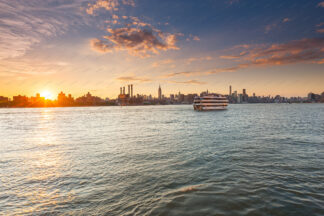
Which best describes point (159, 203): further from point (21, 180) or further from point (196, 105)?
point (196, 105)

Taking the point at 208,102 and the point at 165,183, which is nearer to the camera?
the point at 165,183

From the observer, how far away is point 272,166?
523 inches

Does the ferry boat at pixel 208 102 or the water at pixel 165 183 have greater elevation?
the ferry boat at pixel 208 102

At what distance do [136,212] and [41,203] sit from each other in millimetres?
4991

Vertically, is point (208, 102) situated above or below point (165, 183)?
above

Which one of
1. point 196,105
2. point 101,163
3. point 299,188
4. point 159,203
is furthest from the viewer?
point 196,105

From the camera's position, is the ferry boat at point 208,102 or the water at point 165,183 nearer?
the water at point 165,183

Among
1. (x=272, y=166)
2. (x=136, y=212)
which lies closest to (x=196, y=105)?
(x=272, y=166)

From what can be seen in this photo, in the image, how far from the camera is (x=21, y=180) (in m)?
11.3

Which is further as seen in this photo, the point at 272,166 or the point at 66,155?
the point at 66,155

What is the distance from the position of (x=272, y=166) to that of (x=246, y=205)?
709cm

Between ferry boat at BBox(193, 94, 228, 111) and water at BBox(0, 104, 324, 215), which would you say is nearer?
water at BBox(0, 104, 324, 215)

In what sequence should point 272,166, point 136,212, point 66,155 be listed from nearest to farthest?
1. point 136,212
2. point 272,166
3. point 66,155

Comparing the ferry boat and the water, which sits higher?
the ferry boat
